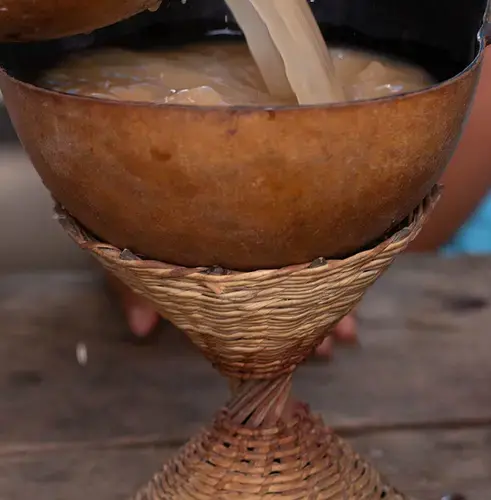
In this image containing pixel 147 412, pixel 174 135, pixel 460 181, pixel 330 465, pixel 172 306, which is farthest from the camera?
pixel 460 181

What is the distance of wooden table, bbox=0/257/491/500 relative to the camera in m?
0.73

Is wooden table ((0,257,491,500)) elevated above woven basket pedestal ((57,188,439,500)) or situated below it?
below

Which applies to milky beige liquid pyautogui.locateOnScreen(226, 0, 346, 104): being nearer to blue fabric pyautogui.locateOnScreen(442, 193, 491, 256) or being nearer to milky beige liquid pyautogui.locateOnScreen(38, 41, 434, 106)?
milky beige liquid pyautogui.locateOnScreen(38, 41, 434, 106)

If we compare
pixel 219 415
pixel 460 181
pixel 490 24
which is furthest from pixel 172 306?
pixel 460 181

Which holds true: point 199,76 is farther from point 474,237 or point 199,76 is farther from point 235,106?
point 474,237

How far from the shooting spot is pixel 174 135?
405 mm

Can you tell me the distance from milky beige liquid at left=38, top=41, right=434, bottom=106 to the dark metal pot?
0.31 ft

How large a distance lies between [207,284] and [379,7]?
35cm

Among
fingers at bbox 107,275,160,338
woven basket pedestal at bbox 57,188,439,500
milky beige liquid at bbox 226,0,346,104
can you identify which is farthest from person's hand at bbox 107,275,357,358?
milky beige liquid at bbox 226,0,346,104

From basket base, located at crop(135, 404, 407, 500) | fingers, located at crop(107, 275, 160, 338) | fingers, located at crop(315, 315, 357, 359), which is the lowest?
fingers, located at crop(315, 315, 357, 359)

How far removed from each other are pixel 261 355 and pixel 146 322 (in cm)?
38

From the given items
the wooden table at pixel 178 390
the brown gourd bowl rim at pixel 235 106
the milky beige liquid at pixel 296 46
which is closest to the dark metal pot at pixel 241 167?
the brown gourd bowl rim at pixel 235 106

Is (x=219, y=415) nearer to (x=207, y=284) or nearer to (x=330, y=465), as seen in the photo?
(x=330, y=465)

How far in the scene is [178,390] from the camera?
2.73 feet
